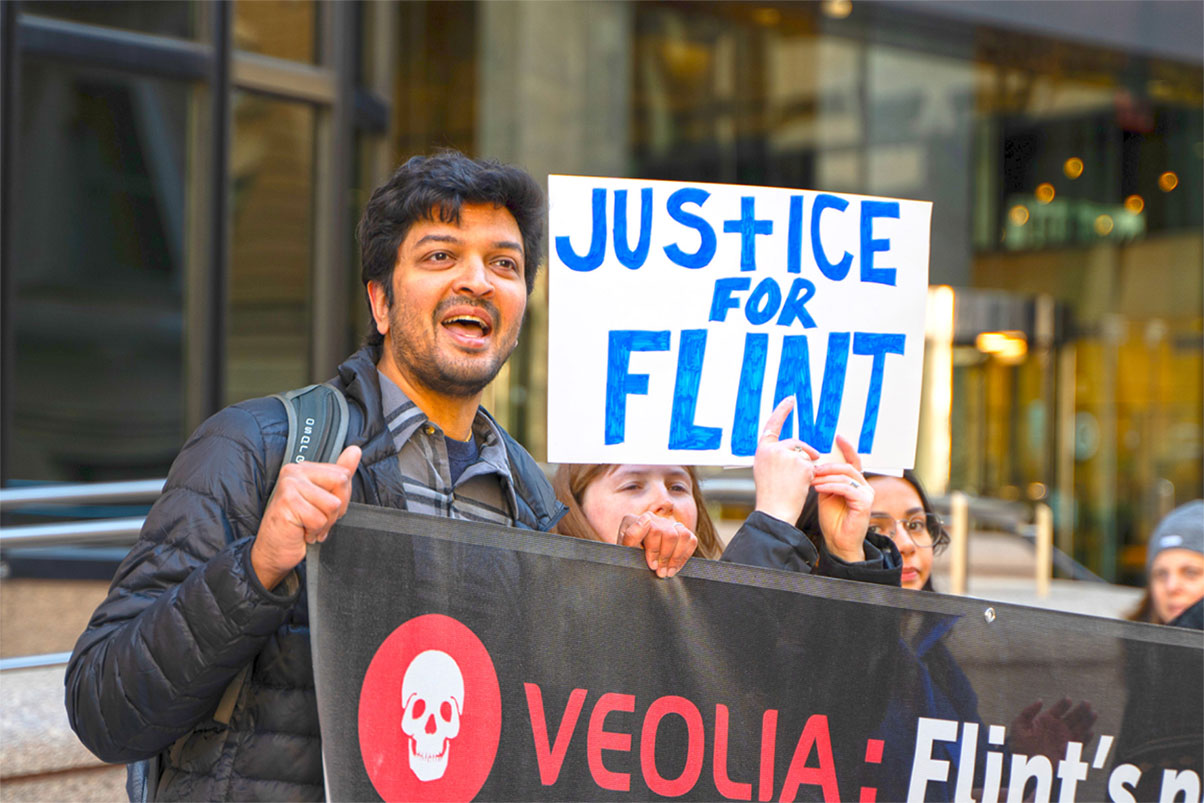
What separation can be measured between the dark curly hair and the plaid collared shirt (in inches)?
8.8

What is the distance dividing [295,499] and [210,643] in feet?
0.79

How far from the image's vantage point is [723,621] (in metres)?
2.20

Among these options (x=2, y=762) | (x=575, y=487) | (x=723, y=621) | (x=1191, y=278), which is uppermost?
(x=1191, y=278)

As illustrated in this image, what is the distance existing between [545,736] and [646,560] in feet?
1.12

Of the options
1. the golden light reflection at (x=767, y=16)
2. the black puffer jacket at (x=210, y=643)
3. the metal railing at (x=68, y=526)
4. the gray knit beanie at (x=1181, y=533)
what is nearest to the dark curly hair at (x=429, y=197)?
the black puffer jacket at (x=210, y=643)

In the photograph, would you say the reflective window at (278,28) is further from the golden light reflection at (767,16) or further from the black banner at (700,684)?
the golden light reflection at (767,16)

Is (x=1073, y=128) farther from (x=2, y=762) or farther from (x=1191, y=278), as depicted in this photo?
(x=2, y=762)

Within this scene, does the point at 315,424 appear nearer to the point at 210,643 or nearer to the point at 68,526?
the point at 210,643

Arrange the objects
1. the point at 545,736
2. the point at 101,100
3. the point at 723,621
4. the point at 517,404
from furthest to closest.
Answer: the point at 517,404, the point at 101,100, the point at 723,621, the point at 545,736

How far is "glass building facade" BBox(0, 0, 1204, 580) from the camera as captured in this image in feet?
24.7

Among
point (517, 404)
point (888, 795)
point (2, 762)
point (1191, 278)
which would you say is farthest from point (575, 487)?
point (1191, 278)

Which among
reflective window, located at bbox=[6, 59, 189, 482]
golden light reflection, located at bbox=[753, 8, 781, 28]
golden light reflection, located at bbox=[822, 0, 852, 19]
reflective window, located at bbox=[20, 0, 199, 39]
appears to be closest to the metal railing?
reflective window, located at bbox=[6, 59, 189, 482]

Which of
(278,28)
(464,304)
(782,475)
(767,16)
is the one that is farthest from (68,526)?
(767,16)

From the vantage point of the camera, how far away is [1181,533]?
Result: 152 inches
